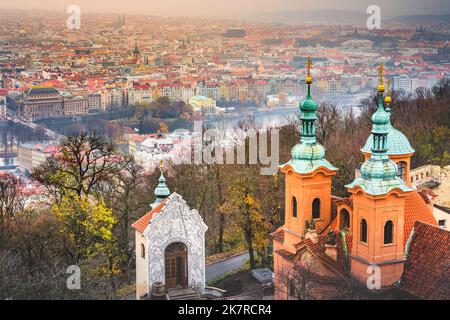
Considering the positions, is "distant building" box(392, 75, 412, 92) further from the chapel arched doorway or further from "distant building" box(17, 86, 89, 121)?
the chapel arched doorway

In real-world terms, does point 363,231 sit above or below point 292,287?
above

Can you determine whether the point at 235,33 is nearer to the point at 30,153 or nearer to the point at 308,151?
the point at 30,153

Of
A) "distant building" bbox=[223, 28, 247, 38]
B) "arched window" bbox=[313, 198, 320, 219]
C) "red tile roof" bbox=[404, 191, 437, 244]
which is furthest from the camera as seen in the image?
"distant building" bbox=[223, 28, 247, 38]

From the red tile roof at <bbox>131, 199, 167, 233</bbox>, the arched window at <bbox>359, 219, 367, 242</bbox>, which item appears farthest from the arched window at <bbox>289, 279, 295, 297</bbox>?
the red tile roof at <bbox>131, 199, 167, 233</bbox>

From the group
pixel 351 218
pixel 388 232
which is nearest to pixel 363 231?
pixel 388 232

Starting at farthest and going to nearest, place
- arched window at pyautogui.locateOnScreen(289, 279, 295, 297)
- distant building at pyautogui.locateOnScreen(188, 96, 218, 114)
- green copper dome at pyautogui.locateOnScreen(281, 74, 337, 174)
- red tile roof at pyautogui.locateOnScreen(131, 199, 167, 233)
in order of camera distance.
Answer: distant building at pyautogui.locateOnScreen(188, 96, 218, 114) < red tile roof at pyautogui.locateOnScreen(131, 199, 167, 233) < green copper dome at pyautogui.locateOnScreen(281, 74, 337, 174) < arched window at pyautogui.locateOnScreen(289, 279, 295, 297)

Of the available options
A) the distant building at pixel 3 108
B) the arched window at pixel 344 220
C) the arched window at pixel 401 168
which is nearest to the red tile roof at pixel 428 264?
the arched window at pixel 344 220

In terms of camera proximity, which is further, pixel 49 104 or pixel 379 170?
pixel 49 104
